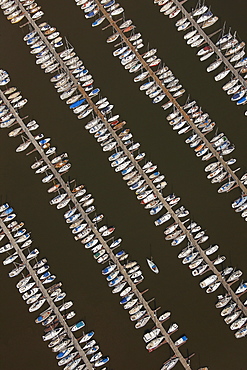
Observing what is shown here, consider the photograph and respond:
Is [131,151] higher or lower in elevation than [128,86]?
lower

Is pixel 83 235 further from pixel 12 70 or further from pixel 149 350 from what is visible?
pixel 12 70

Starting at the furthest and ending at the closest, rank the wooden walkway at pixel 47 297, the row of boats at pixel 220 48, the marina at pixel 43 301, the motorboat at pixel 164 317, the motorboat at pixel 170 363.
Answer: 1. the row of boats at pixel 220 48
2. the motorboat at pixel 164 317
3. the marina at pixel 43 301
4. the wooden walkway at pixel 47 297
5. the motorboat at pixel 170 363

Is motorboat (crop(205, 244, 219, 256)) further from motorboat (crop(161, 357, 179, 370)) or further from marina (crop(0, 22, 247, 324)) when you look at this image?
motorboat (crop(161, 357, 179, 370))

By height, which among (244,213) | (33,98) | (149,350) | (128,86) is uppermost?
(33,98)

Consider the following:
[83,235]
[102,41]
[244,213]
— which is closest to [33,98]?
[102,41]

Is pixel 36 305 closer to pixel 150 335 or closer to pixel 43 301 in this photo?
pixel 43 301

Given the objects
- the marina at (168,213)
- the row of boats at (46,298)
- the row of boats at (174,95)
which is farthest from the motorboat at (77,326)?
the row of boats at (174,95)

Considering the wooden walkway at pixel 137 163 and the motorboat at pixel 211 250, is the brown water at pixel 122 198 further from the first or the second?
the wooden walkway at pixel 137 163
